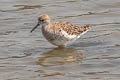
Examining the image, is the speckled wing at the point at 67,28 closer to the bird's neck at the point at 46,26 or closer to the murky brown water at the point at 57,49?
the bird's neck at the point at 46,26

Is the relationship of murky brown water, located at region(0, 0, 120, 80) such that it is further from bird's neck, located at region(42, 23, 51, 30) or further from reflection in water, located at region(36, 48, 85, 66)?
bird's neck, located at region(42, 23, 51, 30)

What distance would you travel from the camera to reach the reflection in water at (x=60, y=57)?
9.78 metres

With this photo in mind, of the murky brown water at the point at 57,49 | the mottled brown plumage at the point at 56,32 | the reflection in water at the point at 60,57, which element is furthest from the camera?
the mottled brown plumage at the point at 56,32

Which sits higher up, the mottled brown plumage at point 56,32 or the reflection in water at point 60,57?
the mottled brown plumage at point 56,32

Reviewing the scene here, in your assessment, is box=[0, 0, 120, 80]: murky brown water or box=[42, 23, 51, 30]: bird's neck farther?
box=[42, 23, 51, 30]: bird's neck

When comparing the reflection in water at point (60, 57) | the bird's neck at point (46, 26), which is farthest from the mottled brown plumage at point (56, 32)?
the reflection in water at point (60, 57)

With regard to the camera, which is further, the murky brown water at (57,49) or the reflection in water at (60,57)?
the reflection in water at (60,57)

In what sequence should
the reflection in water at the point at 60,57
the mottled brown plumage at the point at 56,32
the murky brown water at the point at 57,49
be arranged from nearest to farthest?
the murky brown water at the point at 57,49, the reflection in water at the point at 60,57, the mottled brown plumage at the point at 56,32

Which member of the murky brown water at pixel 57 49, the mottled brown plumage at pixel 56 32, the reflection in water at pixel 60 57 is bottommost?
the reflection in water at pixel 60 57

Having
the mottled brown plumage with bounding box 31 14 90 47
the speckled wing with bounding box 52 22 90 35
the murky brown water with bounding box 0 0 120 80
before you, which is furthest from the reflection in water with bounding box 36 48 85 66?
the speckled wing with bounding box 52 22 90 35

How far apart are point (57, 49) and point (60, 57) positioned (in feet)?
2.39

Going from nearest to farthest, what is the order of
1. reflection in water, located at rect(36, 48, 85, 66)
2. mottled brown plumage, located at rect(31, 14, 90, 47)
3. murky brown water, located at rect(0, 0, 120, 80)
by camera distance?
murky brown water, located at rect(0, 0, 120, 80)
reflection in water, located at rect(36, 48, 85, 66)
mottled brown plumage, located at rect(31, 14, 90, 47)

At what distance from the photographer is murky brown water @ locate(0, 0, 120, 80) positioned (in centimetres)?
903

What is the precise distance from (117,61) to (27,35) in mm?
3125
